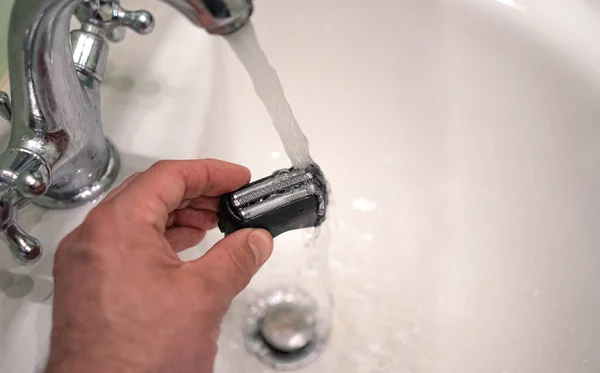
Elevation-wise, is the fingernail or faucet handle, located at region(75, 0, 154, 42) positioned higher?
faucet handle, located at region(75, 0, 154, 42)

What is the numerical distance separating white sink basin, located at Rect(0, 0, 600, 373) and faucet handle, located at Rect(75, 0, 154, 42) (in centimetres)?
9

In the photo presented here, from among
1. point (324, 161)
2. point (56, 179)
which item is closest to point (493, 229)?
point (324, 161)

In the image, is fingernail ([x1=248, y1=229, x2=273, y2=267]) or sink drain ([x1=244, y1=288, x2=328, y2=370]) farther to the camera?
sink drain ([x1=244, y1=288, x2=328, y2=370])

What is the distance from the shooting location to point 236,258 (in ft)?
1.04

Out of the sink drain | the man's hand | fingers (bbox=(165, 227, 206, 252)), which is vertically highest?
the man's hand

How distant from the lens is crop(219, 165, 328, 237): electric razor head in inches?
13.7

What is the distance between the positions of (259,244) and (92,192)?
5.6 inches

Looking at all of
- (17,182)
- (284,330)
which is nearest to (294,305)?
(284,330)

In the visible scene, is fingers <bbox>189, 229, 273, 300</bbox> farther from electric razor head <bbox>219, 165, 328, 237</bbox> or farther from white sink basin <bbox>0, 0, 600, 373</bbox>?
white sink basin <bbox>0, 0, 600, 373</bbox>

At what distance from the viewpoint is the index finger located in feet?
1.00

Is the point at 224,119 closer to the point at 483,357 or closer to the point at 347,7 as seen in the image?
the point at 347,7

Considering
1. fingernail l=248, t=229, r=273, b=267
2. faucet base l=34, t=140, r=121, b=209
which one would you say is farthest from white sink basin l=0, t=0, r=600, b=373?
fingernail l=248, t=229, r=273, b=267

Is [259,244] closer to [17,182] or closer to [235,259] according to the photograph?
[235,259]

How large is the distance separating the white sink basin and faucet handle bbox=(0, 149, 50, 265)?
0.26 feet
